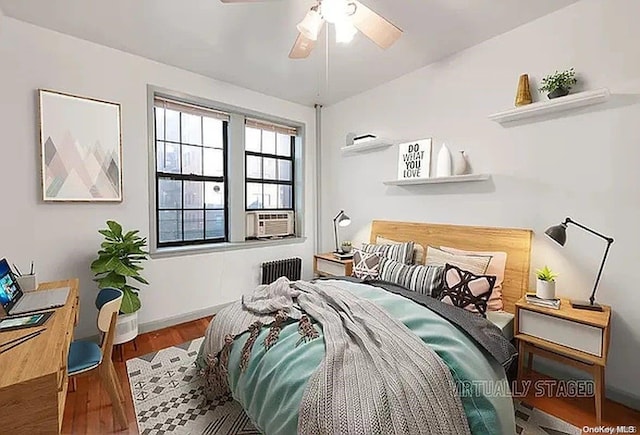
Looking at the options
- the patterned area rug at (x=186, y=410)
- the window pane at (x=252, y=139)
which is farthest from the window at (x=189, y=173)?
the patterned area rug at (x=186, y=410)

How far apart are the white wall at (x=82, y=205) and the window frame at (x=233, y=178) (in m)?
0.07

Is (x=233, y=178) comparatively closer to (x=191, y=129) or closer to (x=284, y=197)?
(x=191, y=129)

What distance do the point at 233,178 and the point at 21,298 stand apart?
232cm

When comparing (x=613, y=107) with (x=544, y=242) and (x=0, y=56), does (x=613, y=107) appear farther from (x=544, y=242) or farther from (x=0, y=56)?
(x=0, y=56)

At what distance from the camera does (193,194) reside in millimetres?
3691

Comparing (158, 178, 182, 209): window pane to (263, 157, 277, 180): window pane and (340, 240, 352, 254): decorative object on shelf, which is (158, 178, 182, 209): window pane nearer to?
(263, 157, 277, 180): window pane

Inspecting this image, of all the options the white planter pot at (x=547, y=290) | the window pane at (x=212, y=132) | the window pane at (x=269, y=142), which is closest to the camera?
the white planter pot at (x=547, y=290)

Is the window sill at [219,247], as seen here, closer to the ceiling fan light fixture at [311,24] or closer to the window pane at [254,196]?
the window pane at [254,196]

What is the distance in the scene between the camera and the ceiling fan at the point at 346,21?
1.87 metres

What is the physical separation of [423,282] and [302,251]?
2298 millimetres

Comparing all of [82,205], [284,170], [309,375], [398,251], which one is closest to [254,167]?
[284,170]

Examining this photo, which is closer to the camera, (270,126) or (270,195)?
(270,126)

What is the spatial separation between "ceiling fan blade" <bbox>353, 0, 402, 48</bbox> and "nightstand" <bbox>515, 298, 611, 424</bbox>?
2.06 m

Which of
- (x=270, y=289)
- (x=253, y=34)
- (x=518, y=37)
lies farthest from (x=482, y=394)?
(x=253, y=34)
